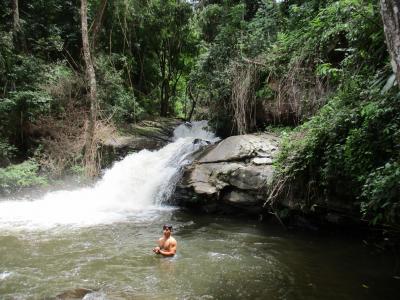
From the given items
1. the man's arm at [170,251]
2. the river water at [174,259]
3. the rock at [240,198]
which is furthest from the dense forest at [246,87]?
the man's arm at [170,251]

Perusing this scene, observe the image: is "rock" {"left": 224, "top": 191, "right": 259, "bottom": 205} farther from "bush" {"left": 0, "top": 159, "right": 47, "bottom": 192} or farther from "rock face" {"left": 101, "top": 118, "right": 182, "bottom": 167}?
"bush" {"left": 0, "top": 159, "right": 47, "bottom": 192}

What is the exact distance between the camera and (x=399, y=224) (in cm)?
498

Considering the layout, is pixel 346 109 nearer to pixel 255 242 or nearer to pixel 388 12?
pixel 255 242

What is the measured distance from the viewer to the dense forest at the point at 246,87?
18.5 feet

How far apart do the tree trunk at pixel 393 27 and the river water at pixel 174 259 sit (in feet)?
10.5

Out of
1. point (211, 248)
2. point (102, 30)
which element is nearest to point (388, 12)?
point (211, 248)

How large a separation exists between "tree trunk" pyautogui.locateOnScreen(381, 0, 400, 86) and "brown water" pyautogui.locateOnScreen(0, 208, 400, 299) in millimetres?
3224

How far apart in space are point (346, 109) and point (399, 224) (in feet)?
6.85

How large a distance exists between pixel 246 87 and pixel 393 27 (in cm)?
772

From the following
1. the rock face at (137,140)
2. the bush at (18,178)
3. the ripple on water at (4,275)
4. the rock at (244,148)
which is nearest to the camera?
the ripple on water at (4,275)

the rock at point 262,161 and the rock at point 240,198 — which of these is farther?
the rock at point 262,161

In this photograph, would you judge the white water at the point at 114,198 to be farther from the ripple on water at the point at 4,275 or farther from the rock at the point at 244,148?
the ripple on water at the point at 4,275

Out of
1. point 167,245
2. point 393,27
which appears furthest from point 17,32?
point 393,27

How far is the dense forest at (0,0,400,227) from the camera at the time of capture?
18.5 feet
